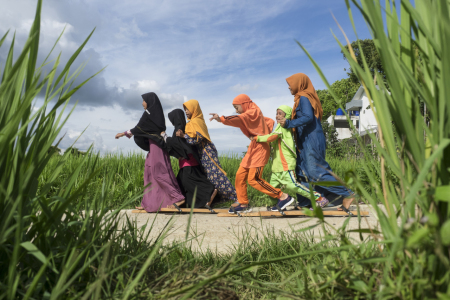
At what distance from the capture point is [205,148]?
595 cm

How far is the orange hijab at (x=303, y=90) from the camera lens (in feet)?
17.5

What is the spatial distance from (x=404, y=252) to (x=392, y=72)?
0.53 meters

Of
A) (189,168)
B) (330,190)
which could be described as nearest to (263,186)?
(330,190)

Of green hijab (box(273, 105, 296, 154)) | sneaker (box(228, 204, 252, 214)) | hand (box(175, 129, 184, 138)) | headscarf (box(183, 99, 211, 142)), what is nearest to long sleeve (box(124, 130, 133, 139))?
hand (box(175, 129, 184, 138))

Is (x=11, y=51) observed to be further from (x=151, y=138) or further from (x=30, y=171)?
(x=151, y=138)

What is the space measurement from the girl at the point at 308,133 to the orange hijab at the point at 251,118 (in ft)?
1.72

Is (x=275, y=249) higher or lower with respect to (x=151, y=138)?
lower

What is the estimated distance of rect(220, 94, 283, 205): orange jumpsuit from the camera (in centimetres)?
542

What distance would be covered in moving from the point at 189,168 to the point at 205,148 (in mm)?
477

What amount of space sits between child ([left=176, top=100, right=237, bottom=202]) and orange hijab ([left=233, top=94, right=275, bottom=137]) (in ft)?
2.34

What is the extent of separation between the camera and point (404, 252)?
95 centimetres

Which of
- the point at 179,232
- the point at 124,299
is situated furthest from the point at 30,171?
the point at 179,232

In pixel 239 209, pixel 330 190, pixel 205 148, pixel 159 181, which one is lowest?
pixel 239 209

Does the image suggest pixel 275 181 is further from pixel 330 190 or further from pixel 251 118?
pixel 251 118
